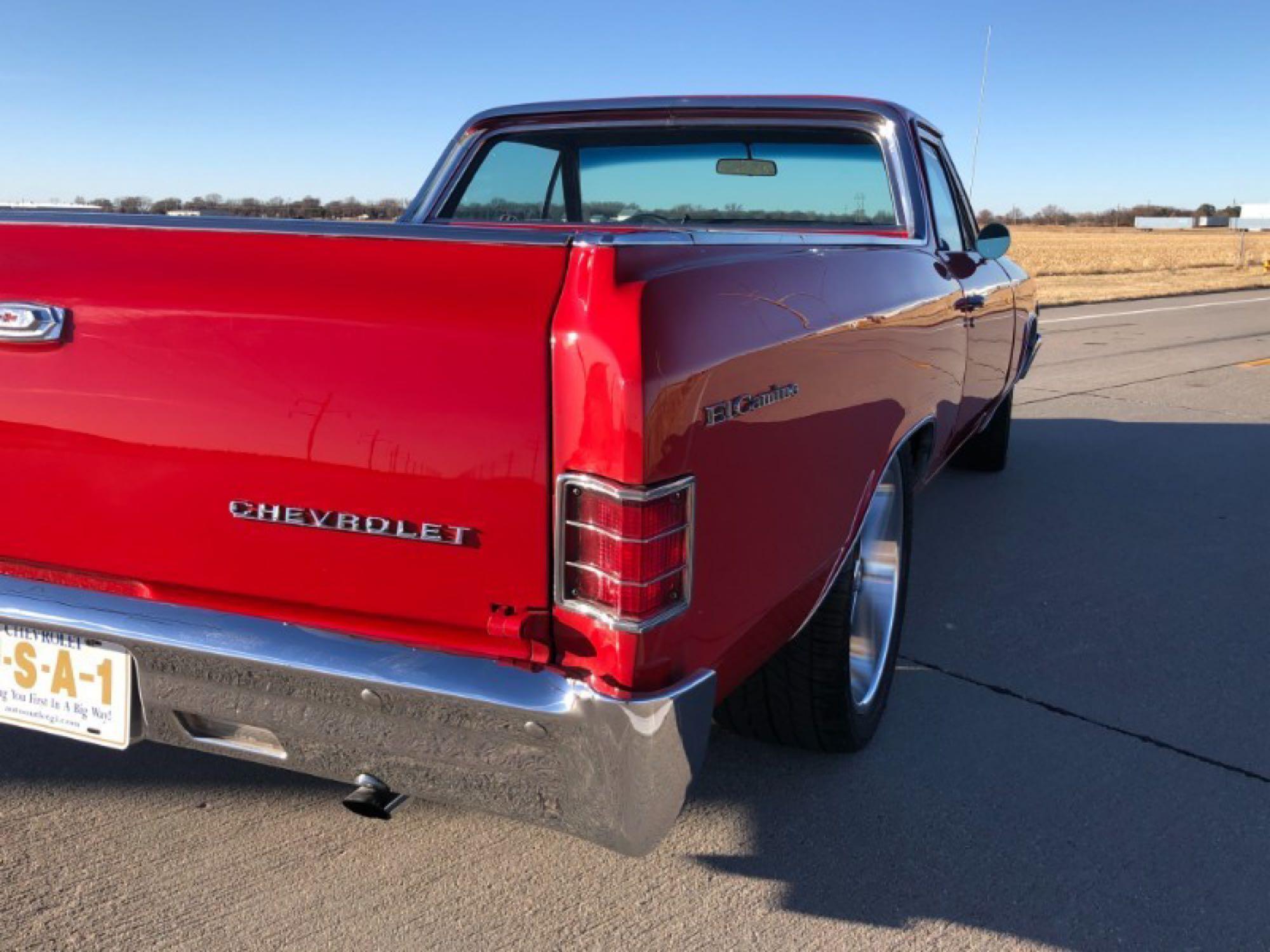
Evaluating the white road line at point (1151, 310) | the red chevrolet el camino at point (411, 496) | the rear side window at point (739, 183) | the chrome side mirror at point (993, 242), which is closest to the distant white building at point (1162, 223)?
the white road line at point (1151, 310)

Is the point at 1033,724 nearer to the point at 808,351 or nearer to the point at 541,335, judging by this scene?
the point at 808,351

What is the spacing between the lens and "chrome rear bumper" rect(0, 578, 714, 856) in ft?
5.85

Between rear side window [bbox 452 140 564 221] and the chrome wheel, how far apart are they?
206 centimetres

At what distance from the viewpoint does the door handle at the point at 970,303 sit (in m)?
3.78

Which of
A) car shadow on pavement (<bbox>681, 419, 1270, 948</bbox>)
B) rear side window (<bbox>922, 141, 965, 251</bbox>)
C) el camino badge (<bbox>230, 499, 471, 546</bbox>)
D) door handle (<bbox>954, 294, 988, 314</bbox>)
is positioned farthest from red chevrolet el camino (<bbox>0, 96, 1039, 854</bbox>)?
rear side window (<bbox>922, 141, 965, 251</bbox>)

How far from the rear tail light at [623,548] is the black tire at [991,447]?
469 centimetres

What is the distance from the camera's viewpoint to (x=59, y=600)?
202 cm

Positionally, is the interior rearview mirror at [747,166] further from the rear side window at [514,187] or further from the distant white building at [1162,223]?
the distant white building at [1162,223]

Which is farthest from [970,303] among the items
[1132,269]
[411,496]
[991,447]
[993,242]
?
[1132,269]

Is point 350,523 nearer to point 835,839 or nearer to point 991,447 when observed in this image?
point 835,839

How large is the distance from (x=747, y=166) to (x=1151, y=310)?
15.0m

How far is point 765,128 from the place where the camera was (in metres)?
A: 4.12

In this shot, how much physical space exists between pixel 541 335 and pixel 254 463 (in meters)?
0.54

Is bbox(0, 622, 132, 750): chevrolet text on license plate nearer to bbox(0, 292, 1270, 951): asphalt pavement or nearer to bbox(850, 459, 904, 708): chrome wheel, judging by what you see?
bbox(0, 292, 1270, 951): asphalt pavement
